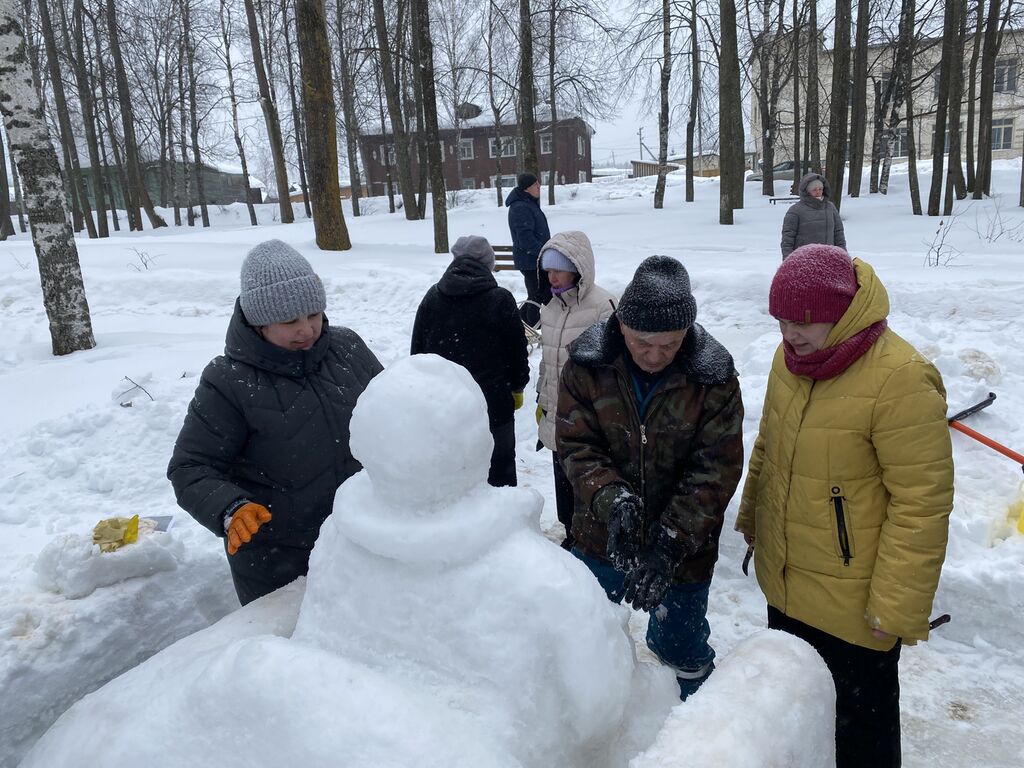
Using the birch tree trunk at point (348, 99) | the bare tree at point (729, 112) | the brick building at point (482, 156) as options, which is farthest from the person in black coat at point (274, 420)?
the brick building at point (482, 156)

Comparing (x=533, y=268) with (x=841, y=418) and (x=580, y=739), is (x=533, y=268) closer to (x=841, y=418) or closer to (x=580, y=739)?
(x=841, y=418)

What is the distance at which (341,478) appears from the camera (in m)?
2.35

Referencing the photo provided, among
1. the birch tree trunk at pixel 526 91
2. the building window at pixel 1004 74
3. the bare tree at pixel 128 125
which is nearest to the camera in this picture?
the birch tree trunk at pixel 526 91

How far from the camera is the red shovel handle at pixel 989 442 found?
3900 mm

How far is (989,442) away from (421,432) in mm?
3974

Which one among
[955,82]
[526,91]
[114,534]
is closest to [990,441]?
[114,534]

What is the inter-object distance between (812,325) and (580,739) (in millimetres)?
1326

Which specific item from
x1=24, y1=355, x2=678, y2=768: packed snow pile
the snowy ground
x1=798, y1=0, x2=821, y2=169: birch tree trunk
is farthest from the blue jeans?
x1=798, y1=0, x2=821, y2=169: birch tree trunk

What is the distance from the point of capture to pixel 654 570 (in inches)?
86.5

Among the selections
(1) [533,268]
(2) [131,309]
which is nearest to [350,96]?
(2) [131,309]

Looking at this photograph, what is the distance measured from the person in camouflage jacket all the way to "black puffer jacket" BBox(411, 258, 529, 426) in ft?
5.33

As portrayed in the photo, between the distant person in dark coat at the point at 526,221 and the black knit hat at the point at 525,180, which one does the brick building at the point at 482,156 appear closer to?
the distant person in dark coat at the point at 526,221

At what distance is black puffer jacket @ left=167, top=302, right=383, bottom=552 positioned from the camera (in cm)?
216

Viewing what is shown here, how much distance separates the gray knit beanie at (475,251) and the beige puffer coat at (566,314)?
17.3 inches
